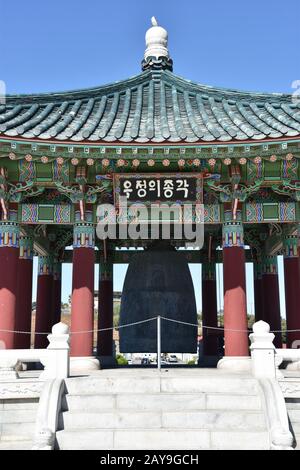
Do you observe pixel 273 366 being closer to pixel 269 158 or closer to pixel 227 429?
pixel 227 429

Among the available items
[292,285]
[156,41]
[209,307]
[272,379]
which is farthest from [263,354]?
[156,41]

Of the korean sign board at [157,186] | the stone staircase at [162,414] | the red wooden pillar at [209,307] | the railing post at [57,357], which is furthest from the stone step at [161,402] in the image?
the red wooden pillar at [209,307]

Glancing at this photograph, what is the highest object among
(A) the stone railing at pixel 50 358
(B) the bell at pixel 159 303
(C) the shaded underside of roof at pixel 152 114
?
(C) the shaded underside of roof at pixel 152 114

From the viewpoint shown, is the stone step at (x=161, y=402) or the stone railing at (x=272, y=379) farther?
the stone step at (x=161, y=402)

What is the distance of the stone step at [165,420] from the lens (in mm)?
8516

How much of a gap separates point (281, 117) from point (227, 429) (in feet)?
29.1

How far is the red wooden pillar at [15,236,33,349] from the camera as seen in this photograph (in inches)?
591

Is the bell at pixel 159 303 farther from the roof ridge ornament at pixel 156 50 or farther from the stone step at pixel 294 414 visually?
the roof ridge ornament at pixel 156 50

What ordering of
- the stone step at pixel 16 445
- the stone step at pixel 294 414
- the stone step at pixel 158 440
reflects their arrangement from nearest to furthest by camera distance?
1. the stone step at pixel 158 440
2. the stone step at pixel 16 445
3. the stone step at pixel 294 414

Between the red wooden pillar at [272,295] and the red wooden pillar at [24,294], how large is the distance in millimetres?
8279

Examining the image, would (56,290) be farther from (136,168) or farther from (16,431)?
(16,431)

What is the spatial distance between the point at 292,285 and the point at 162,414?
7656mm

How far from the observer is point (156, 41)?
20156mm

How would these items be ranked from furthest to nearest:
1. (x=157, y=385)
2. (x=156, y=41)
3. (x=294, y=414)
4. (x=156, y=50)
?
(x=156, y=41) → (x=156, y=50) → (x=157, y=385) → (x=294, y=414)
